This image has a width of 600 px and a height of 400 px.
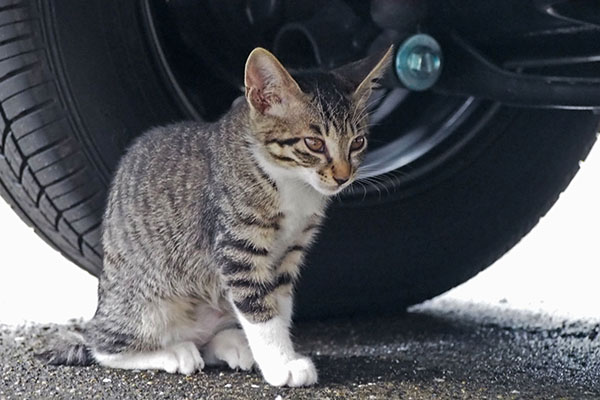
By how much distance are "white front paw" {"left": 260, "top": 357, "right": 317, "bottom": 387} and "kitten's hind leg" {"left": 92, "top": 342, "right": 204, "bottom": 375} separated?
0.64 ft

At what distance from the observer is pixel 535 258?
3.88 m

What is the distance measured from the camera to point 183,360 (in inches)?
86.8

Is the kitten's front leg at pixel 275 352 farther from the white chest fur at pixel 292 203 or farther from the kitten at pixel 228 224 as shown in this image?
the white chest fur at pixel 292 203

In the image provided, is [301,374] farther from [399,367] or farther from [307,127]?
[307,127]

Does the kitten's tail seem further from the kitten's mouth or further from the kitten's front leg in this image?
the kitten's mouth

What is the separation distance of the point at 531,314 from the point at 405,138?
0.71 meters

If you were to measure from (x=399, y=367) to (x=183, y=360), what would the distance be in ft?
1.54

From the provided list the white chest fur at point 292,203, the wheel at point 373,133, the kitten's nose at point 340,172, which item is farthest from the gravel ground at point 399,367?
the kitten's nose at point 340,172

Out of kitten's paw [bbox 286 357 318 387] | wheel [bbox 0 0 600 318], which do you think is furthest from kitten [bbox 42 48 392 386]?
wheel [bbox 0 0 600 318]

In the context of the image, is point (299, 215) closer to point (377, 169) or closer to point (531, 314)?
point (377, 169)

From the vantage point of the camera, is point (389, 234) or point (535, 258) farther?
point (535, 258)

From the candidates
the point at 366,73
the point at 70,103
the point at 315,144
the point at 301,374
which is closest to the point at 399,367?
the point at 301,374

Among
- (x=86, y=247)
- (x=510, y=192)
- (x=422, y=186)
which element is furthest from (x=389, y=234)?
(x=86, y=247)

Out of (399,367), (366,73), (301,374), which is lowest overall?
(399,367)
